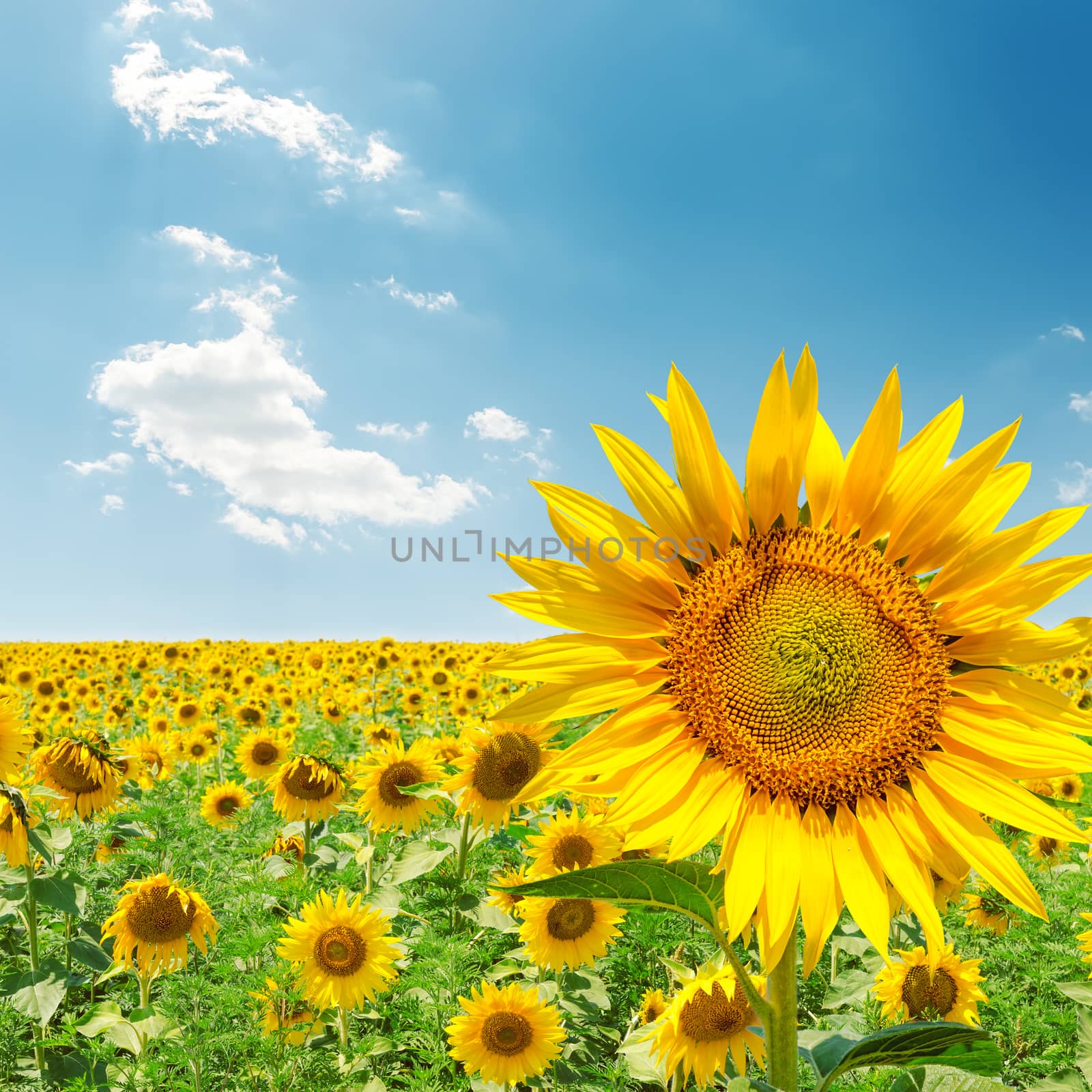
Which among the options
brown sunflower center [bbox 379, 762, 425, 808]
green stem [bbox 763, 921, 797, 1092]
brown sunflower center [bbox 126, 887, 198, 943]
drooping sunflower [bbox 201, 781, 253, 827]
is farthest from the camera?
drooping sunflower [bbox 201, 781, 253, 827]

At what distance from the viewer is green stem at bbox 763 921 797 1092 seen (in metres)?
→ 1.29

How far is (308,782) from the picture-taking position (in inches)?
231

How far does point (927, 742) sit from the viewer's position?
57.4 inches

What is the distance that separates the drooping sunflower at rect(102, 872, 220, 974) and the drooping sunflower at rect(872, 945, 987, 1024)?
352 centimetres

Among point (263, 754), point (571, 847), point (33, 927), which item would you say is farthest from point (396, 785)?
point (263, 754)

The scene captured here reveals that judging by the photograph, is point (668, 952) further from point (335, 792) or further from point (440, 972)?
point (335, 792)

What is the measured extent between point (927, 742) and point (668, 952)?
3761 mm

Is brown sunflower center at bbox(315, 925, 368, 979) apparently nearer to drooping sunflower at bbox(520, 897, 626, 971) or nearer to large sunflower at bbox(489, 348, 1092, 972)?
drooping sunflower at bbox(520, 897, 626, 971)

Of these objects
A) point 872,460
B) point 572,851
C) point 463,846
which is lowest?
point 463,846

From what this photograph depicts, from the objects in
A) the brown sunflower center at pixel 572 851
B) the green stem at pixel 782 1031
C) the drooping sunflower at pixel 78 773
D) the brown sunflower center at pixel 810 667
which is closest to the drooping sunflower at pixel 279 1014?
the brown sunflower center at pixel 572 851

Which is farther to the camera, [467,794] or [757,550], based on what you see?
[467,794]

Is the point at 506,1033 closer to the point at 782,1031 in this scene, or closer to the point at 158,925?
the point at 158,925

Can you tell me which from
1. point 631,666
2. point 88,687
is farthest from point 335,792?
point 88,687

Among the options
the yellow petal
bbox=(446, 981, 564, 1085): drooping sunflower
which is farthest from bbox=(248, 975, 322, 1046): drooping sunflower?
the yellow petal
